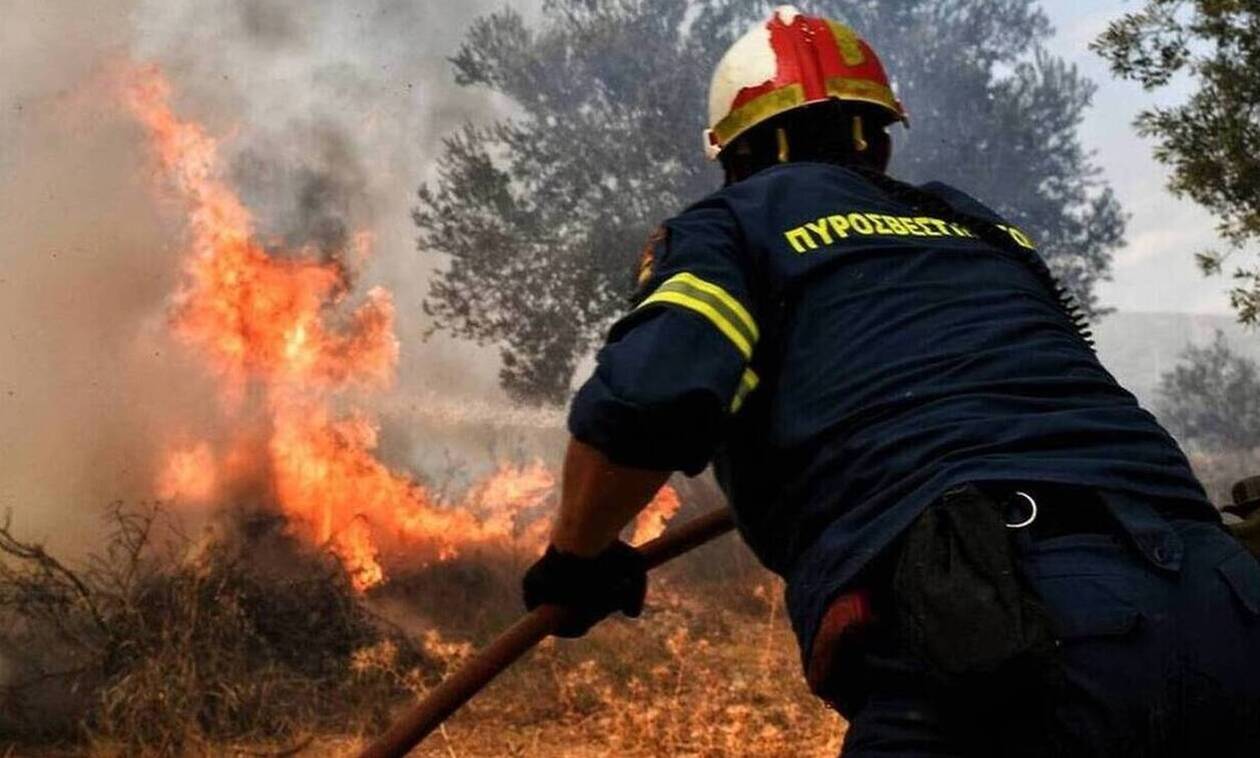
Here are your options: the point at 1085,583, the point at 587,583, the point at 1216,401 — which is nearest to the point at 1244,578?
the point at 1085,583

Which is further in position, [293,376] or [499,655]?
[293,376]

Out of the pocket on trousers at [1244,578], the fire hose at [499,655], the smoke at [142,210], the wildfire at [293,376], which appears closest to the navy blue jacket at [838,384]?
the pocket on trousers at [1244,578]

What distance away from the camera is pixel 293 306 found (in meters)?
8.68

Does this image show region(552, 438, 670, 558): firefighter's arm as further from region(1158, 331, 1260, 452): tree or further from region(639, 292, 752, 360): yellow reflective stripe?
region(1158, 331, 1260, 452): tree

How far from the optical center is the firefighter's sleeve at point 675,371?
1630 mm

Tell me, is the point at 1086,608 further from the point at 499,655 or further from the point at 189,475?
the point at 189,475

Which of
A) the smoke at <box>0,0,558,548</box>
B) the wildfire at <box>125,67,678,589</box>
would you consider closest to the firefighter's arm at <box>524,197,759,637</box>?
the wildfire at <box>125,67,678,589</box>

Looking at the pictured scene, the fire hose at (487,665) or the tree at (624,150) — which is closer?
the fire hose at (487,665)

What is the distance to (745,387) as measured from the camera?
174 cm

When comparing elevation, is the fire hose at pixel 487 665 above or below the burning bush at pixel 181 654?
below

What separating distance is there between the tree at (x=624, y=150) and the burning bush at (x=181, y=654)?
15.5 feet

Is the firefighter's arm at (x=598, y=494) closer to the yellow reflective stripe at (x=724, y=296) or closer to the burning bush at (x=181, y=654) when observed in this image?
the yellow reflective stripe at (x=724, y=296)

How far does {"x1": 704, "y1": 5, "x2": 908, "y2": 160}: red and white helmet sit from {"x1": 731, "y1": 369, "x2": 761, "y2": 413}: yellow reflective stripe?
0.79 meters

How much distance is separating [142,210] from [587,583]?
7552 mm
